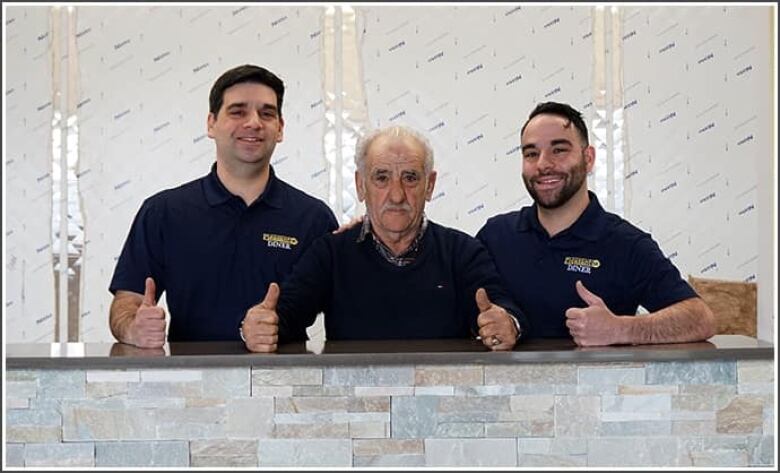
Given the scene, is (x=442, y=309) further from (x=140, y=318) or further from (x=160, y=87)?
(x=160, y=87)

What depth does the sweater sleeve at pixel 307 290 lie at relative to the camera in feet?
7.53

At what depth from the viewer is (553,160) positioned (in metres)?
2.62

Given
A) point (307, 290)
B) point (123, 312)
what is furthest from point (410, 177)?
point (123, 312)

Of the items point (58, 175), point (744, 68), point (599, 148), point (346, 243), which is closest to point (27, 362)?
point (346, 243)

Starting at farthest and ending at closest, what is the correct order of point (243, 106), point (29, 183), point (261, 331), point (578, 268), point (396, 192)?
point (29, 183), point (243, 106), point (578, 268), point (396, 192), point (261, 331)

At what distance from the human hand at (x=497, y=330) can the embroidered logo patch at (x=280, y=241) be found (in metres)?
0.88

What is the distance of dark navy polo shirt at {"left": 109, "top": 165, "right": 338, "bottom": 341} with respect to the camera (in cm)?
267

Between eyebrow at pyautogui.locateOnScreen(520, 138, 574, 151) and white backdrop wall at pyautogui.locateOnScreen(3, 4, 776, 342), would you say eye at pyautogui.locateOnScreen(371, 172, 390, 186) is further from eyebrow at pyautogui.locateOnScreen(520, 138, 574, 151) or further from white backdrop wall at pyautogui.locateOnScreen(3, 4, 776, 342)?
white backdrop wall at pyautogui.locateOnScreen(3, 4, 776, 342)

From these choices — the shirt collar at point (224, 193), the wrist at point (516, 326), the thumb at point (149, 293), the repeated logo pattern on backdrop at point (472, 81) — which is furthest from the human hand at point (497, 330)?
the repeated logo pattern on backdrop at point (472, 81)

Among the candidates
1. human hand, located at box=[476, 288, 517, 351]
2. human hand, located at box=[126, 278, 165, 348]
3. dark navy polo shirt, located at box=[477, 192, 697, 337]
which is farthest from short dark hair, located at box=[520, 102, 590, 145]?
human hand, located at box=[126, 278, 165, 348]

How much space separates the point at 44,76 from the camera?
5.05 m

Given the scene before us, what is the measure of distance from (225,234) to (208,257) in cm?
8

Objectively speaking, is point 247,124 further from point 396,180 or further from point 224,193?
point 396,180

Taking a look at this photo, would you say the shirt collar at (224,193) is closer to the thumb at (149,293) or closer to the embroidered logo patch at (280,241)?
the embroidered logo patch at (280,241)
